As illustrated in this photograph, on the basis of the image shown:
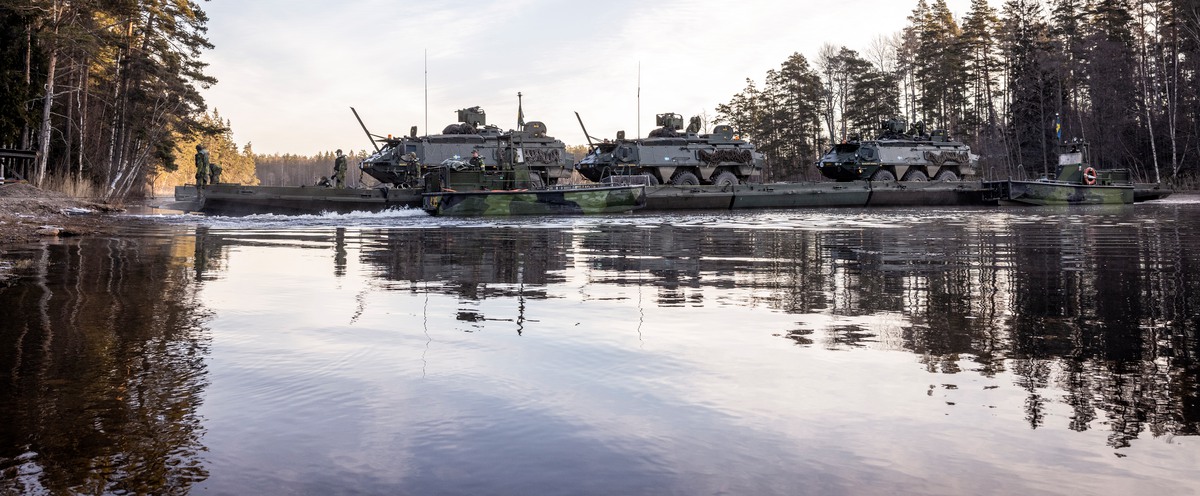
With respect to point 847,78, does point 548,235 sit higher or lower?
lower

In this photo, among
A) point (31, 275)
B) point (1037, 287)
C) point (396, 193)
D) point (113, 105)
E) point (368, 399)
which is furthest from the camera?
point (113, 105)

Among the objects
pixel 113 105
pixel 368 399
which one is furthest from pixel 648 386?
pixel 113 105

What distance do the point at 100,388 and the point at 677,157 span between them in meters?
37.0

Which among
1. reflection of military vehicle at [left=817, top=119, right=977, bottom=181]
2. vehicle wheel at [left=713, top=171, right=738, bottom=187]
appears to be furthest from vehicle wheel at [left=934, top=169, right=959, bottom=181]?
vehicle wheel at [left=713, top=171, right=738, bottom=187]

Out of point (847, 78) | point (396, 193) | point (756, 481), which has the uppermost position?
point (847, 78)

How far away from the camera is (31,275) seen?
9.03 m

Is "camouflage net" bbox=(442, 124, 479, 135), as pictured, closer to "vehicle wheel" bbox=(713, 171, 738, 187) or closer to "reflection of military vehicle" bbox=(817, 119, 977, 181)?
"vehicle wheel" bbox=(713, 171, 738, 187)

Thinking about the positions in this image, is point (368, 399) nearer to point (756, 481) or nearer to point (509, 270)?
point (756, 481)

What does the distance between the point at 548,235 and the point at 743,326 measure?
12.2 m

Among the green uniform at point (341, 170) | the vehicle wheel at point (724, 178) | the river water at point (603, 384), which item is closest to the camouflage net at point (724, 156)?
the vehicle wheel at point (724, 178)

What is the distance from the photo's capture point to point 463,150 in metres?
36.0

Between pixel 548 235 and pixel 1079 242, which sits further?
pixel 548 235

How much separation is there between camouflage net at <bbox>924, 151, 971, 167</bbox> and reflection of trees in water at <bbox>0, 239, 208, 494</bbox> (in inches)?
1618

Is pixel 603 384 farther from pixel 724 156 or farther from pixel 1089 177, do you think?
pixel 1089 177
